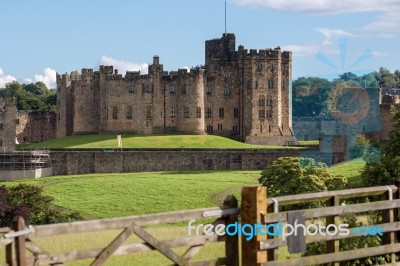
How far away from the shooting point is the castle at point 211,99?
92562mm

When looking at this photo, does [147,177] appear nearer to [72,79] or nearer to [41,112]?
[72,79]

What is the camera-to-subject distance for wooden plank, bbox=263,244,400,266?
36.0 feet

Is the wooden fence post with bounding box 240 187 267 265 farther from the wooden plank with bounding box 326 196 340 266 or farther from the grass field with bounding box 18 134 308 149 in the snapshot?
the grass field with bounding box 18 134 308 149

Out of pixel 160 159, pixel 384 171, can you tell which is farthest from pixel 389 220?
pixel 160 159

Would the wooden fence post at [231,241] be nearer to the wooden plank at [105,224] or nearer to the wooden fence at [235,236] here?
the wooden fence at [235,236]

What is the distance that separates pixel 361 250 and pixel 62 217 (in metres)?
37.4

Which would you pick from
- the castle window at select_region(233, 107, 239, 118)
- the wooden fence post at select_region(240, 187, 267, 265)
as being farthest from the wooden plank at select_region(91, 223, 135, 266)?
the castle window at select_region(233, 107, 239, 118)

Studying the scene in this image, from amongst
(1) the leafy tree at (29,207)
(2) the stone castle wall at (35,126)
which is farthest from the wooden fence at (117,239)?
(2) the stone castle wall at (35,126)

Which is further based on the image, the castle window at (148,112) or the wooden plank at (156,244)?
the castle window at (148,112)

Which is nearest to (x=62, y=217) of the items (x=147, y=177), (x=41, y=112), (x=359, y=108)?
(x=147, y=177)

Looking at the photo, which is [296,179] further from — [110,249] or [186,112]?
[186,112]

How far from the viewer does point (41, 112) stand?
116000 mm

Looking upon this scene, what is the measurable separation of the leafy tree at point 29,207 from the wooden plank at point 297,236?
3337cm

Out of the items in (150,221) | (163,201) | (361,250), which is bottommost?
(163,201)
